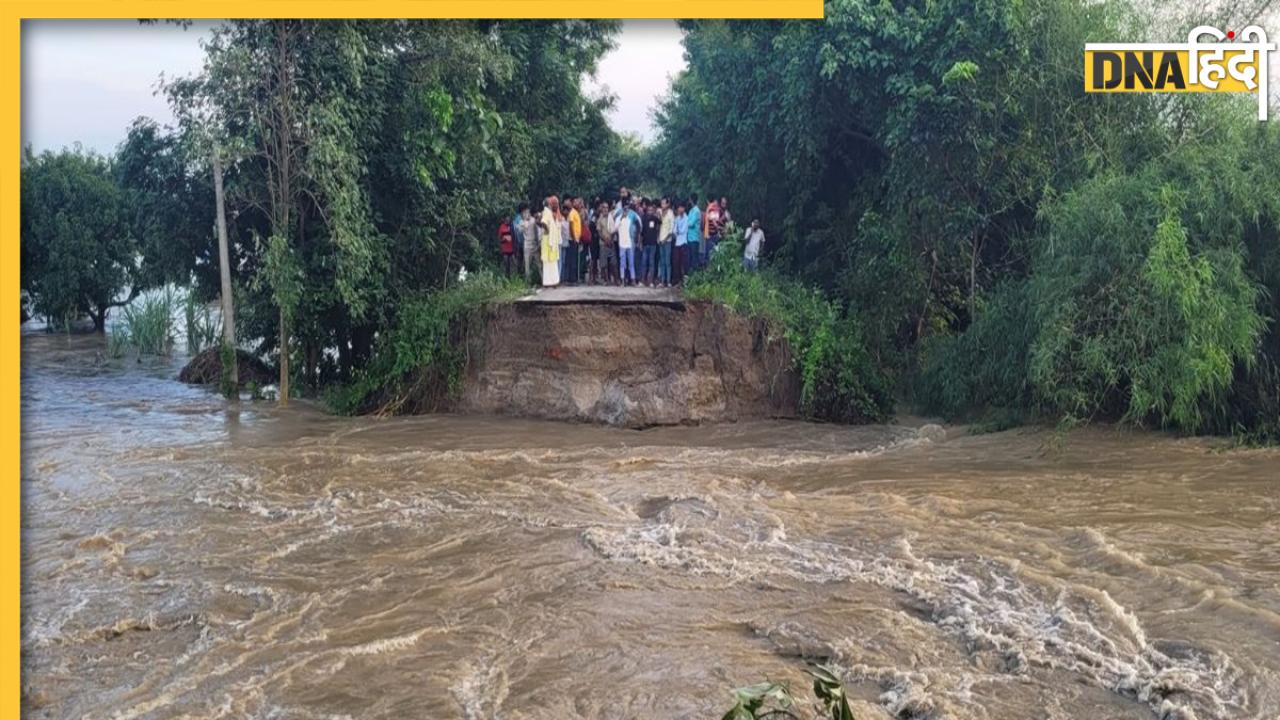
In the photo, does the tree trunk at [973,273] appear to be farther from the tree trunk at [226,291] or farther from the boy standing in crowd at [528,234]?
the tree trunk at [226,291]

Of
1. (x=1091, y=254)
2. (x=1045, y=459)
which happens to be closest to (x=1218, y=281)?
(x=1091, y=254)

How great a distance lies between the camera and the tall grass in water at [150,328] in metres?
21.8

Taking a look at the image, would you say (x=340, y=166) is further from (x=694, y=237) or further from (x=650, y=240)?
(x=694, y=237)

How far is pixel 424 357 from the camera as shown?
15.8 metres

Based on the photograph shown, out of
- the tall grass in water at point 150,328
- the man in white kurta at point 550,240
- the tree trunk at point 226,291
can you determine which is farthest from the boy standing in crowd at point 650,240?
the tall grass in water at point 150,328

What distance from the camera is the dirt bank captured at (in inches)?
616

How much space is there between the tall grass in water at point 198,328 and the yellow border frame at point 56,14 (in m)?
17.6

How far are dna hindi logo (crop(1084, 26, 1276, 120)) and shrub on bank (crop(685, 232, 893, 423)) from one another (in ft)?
14.6

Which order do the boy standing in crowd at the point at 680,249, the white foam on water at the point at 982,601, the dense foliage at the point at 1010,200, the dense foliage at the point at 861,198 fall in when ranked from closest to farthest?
1. the white foam on water at the point at 982,601
2. the dense foliage at the point at 1010,200
3. the dense foliage at the point at 861,198
4. the boy standing in crowd at the point at 680,249

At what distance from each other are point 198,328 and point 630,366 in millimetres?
9791

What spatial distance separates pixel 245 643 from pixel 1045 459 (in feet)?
28.7

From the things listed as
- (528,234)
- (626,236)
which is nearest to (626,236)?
(626,236)

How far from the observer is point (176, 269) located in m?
17.3

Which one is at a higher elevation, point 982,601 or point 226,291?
point 226,291
